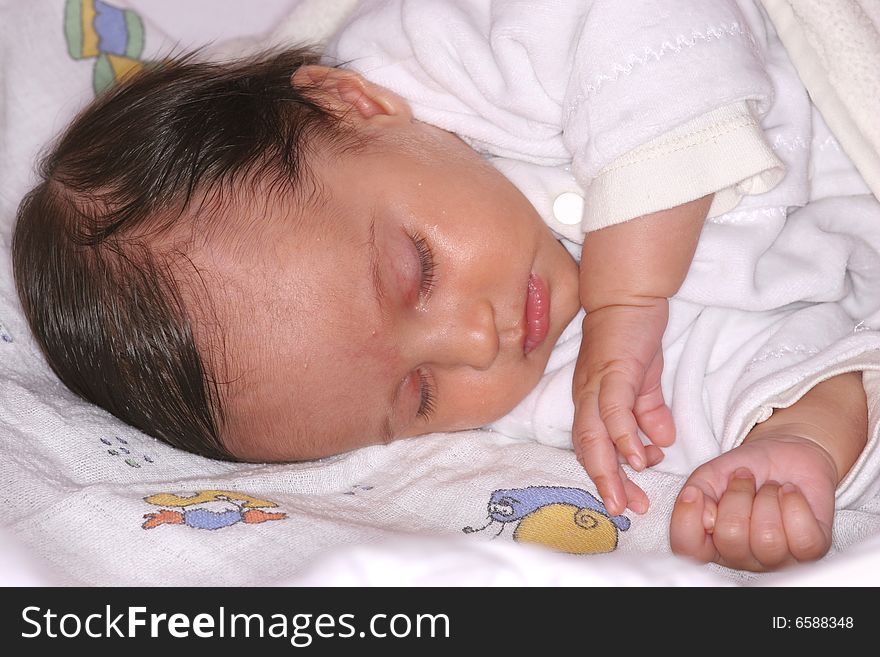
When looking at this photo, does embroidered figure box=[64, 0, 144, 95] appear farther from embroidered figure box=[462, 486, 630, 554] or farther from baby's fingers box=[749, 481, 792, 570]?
baby's fingers box=[749, 481, 792, 570]

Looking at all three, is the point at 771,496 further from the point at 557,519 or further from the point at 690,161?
the point at 690,161

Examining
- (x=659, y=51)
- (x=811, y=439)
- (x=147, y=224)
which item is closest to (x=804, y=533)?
(x=811, y=439)

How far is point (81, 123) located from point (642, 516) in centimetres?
99

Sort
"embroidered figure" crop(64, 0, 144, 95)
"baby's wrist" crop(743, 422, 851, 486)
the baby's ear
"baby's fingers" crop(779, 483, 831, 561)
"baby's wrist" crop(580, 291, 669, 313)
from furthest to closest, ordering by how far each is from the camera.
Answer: "embroidered figure" crop(64, 0, 144, 95) < the baby's ear < "baby's wrist" crop(580, 291, 669, 313) < "baby's wrist" crop(743, 422, 851, 486) < "baby's fingers" crop(779, 483, 831, 561)

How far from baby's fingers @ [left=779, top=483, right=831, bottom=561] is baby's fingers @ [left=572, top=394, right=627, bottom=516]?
194 mm

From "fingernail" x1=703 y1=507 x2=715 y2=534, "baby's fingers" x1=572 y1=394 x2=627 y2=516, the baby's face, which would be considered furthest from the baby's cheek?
"fingernail" x1=703 y1=507 x2=715 y2=534

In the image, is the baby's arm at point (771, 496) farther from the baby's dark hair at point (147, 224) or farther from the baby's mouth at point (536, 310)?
the baby's dark hair at point (147, 224)

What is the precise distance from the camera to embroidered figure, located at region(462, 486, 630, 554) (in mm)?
1108

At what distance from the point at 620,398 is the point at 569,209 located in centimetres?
31

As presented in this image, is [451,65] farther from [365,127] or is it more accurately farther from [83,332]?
[83,332]

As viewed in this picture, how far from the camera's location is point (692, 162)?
4.07 ft

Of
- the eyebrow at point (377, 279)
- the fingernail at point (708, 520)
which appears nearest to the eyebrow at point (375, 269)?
the eyebrow at point (377, 279)
